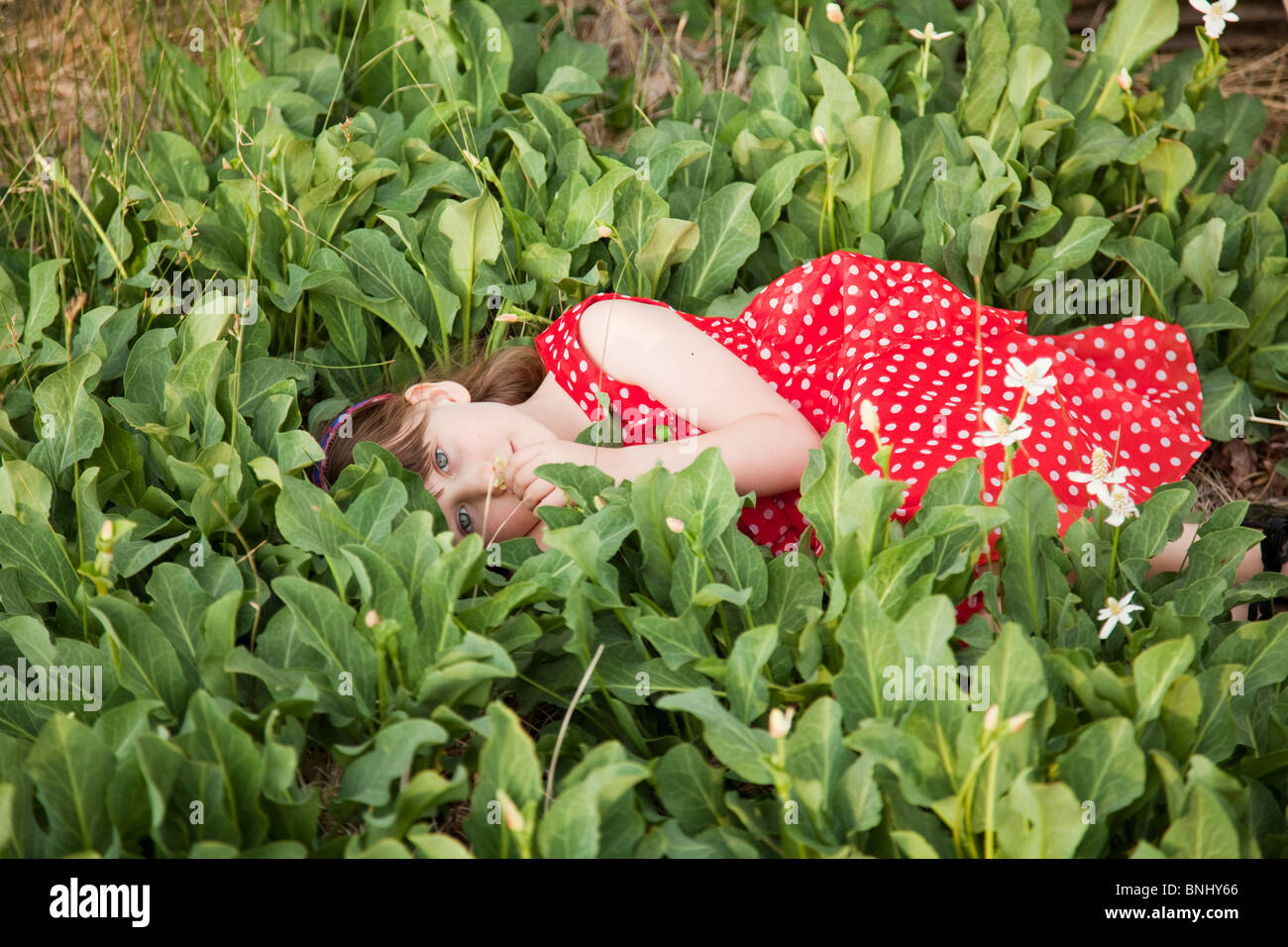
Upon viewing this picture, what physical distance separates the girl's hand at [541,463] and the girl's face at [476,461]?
0.04m

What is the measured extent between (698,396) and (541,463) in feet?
0.78

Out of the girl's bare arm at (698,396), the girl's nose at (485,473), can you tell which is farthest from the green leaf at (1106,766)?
the girl's nose at (485,473)

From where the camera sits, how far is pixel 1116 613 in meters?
1.16

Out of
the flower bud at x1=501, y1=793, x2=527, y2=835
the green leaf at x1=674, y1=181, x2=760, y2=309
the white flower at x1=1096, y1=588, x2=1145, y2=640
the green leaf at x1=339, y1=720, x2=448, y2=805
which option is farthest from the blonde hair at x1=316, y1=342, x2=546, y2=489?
the white flower at x1=1096, y1=588, x2=1145, y2=640

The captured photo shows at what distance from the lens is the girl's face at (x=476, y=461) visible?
1.47m

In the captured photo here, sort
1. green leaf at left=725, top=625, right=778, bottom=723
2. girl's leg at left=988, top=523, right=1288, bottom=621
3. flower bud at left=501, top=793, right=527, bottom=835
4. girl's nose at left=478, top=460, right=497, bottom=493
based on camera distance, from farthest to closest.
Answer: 1. girl's nose at left=478, top=460, right=497, bottom=493
2. girl's leg at left=988, top=523, right=1288, bottom=621
3. green leaf at left=725, top=625, right=778, bottom=723
4. flower bud at left=501, top=793, right=527, bottom=835

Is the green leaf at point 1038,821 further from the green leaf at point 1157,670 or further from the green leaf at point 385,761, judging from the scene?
the green leaf at point 385,761

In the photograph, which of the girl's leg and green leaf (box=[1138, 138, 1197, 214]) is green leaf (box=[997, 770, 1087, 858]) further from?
green leaf (box=[1138, 138, 1197, 214])

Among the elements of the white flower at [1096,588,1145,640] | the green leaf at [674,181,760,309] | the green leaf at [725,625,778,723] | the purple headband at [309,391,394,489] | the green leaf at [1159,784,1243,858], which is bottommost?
the green leaf at [1159,784,1243,858]

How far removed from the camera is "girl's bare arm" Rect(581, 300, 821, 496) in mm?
1429

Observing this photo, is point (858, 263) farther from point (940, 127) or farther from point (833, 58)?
point (833, 58)

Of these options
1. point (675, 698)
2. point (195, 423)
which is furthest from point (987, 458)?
point (195, 423)

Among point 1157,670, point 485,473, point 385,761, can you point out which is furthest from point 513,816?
point 485,473

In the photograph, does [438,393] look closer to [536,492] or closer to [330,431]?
[330,431]
